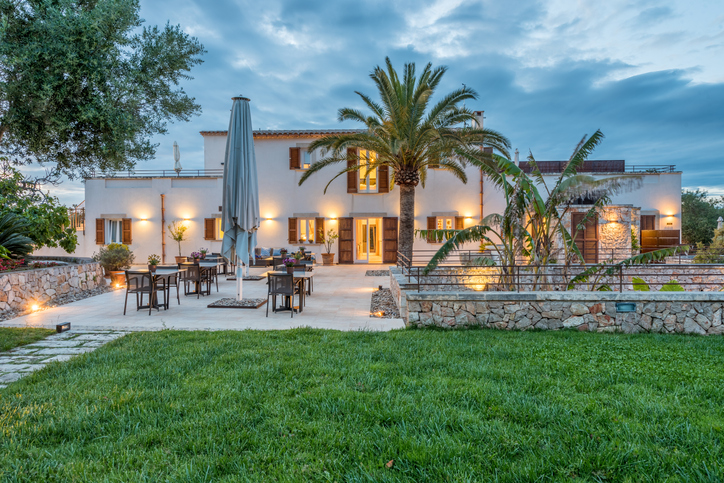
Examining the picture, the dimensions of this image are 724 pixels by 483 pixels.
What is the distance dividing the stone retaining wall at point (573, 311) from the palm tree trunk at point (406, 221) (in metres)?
6.09

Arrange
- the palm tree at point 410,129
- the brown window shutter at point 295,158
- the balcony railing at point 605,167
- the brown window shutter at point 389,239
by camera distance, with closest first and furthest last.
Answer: the palm tree at point 410,129, the balcony railing at point 605,167, the brown window shutter at point 389,239, the brown window shutter at point 295,158

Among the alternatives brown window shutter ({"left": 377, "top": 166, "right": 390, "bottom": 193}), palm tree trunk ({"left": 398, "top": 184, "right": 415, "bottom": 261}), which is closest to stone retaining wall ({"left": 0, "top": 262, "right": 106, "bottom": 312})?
palm tree trunk ({"left": 398, "top": 184, "right": 415, "bottom": 261})

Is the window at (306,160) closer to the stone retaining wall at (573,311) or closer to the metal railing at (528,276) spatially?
the metal railing at (528,276)

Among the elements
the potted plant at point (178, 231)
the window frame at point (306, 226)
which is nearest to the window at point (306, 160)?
the window frame at point (306, 226)

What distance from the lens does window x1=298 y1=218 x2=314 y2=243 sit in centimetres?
1811

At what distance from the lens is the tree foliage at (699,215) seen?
85.2 ft

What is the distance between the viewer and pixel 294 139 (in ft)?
58.8

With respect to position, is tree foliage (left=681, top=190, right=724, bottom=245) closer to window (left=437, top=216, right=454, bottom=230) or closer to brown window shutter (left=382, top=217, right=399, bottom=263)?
window (left=437, top=216, right=454, bottom=230)

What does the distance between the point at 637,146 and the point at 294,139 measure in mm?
26717

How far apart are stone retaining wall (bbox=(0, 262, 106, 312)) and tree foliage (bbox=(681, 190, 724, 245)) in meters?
32.3

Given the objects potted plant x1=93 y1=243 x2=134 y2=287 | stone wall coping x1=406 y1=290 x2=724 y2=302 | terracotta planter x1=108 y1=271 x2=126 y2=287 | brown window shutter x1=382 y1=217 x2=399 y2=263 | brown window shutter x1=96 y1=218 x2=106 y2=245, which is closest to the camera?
stone wall coping x1=406 y1=290 x2=724 y2=302

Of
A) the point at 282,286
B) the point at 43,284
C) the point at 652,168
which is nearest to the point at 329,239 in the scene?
the point at 282,286

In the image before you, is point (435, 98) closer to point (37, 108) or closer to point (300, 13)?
point (300, 13)

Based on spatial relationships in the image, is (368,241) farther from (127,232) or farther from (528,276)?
(127,232)
